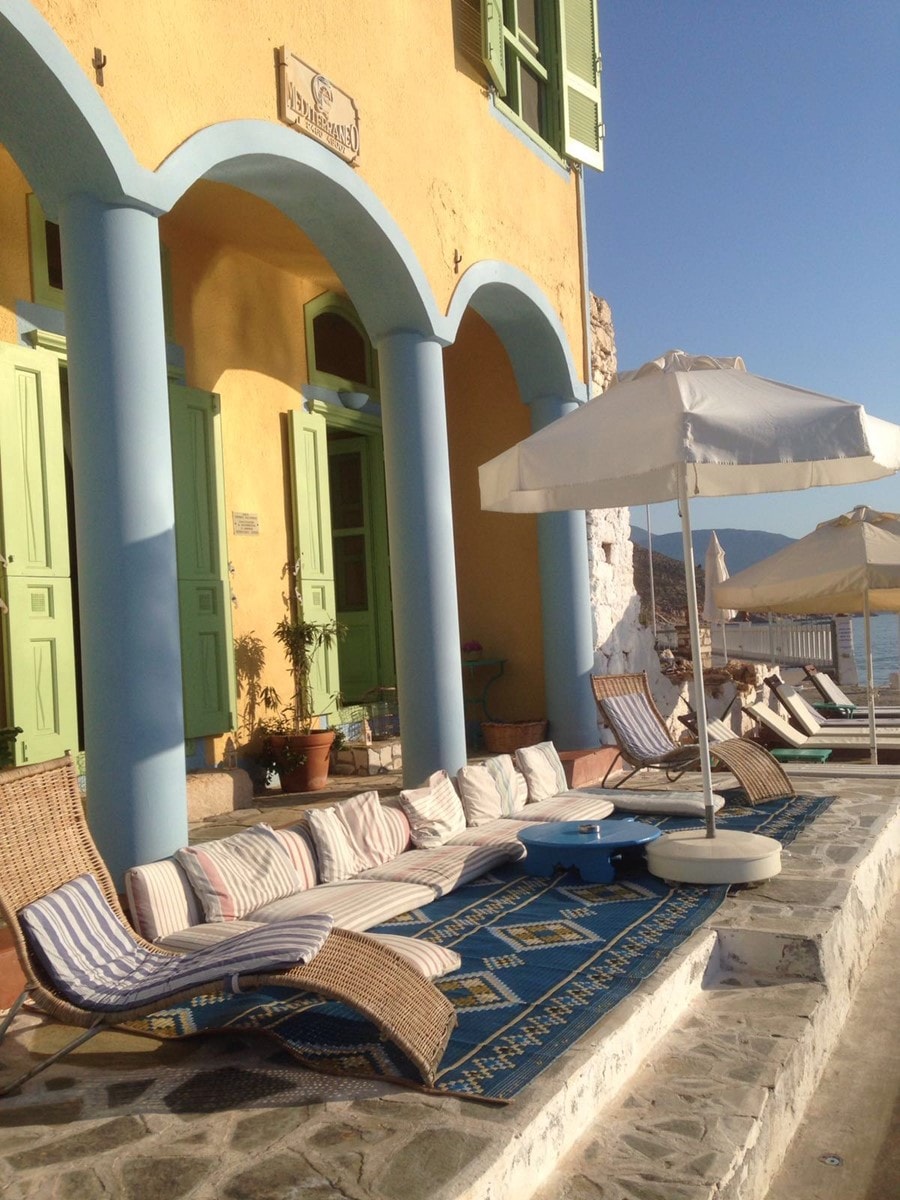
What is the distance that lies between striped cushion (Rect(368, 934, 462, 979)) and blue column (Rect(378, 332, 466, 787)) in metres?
3.09

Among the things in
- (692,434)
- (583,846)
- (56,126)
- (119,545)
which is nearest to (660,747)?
(583,846)

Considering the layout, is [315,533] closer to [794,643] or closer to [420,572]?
[420,572]

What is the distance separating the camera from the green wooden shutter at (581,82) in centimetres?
923

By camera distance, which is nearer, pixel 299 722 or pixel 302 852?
pixel 302 852

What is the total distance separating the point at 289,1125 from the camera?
9.16 ft

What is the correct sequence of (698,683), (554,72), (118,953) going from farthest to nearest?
1. (554,72)
2. (698,683)
3. (118,953)

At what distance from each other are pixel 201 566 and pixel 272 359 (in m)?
1.84

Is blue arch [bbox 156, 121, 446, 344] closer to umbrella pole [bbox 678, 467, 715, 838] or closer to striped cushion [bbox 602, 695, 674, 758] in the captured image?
umbrella pole [bbox 678, 467, 715, 838]

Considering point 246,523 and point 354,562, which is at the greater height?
point 246,523

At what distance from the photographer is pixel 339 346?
9.34m

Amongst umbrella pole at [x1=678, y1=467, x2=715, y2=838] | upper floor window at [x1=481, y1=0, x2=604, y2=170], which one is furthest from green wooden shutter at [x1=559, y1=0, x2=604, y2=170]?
umbrella pole at [x1=678, y1=467, x2=715, y2=838]

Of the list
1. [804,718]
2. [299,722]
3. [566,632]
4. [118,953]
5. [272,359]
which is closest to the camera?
[118,953]

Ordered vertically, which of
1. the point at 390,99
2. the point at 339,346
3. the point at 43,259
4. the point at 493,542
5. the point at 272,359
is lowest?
the point at 493,542

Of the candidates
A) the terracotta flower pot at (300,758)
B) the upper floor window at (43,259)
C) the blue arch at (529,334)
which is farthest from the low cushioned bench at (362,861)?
the blue arch at (529,334)
